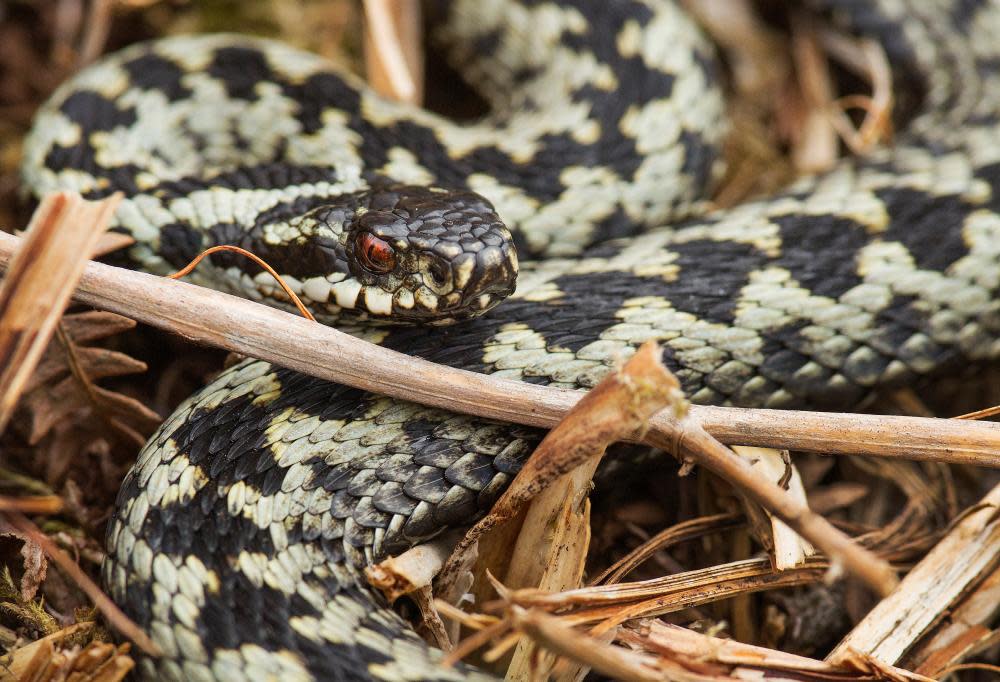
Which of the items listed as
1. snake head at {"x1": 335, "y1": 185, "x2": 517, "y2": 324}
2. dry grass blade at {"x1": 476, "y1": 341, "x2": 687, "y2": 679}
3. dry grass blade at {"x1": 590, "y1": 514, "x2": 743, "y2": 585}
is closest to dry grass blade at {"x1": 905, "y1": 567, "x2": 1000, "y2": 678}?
dry grass blade at {"x1": 590, "y1": 514, "x2": 743, "y2": 585}

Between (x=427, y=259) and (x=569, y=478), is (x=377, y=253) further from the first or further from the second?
(x=569, y=478)

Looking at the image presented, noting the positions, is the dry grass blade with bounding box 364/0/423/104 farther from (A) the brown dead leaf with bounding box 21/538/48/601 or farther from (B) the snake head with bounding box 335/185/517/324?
(A) the brown dead leaf with bounding box 21/538/48/601

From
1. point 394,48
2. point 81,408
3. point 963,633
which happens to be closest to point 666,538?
point 963,633

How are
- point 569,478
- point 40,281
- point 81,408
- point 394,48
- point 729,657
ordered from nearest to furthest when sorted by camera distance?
point 40,281, point 729,657, point 569,478, point 81,408, point 394,48

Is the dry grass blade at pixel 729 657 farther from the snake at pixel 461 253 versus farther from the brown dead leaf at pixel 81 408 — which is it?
the brown dead leaf at pixel 81 408

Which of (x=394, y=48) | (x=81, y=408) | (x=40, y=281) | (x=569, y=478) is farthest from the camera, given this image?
(x=394, y=48)

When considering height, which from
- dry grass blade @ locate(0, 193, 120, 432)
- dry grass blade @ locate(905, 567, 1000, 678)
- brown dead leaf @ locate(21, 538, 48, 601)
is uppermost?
dry grass blade @ locate(0, 193, 120, 432)

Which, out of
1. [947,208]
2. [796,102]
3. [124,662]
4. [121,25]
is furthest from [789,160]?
[124,662]

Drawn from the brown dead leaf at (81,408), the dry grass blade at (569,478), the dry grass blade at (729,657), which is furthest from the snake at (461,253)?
the dry grass blade at (729,657)
